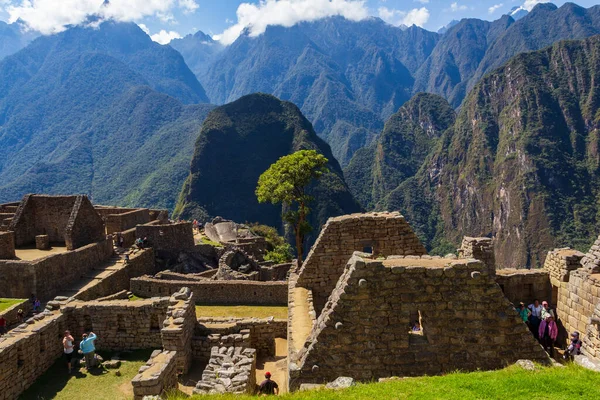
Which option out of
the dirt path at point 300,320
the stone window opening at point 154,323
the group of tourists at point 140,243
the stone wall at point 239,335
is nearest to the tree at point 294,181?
the group of tourists at point 140,243

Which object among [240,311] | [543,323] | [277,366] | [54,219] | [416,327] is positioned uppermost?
[54,219]

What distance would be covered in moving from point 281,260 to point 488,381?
24.7 meters

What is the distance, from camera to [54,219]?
22188 mm

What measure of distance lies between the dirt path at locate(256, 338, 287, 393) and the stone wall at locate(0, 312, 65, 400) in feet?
16.0

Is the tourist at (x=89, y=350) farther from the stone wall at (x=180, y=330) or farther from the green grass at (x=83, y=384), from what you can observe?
the stone wall at (x=180, y=330)

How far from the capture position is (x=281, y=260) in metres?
29.9

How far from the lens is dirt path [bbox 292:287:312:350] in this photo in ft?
25.4

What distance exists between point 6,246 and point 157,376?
563 inches

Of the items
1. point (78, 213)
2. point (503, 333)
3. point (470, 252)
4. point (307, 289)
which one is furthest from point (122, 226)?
point (503, 333)

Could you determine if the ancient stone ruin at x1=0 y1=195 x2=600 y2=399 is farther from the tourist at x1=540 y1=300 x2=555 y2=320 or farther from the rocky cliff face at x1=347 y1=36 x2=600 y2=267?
the rocky cliff face at x1=347 y1=36 x2=600 y2=267

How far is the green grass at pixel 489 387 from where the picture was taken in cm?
→ 517

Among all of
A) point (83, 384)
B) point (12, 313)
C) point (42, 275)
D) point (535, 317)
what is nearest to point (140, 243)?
point (42, 275)

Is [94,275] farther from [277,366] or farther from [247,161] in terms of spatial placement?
[247,161]

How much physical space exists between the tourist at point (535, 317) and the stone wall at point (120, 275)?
1413 centimetres
